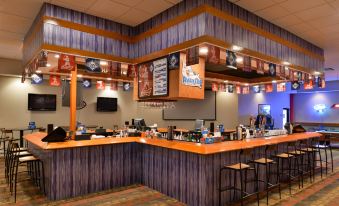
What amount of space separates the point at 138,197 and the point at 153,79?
2397 mm

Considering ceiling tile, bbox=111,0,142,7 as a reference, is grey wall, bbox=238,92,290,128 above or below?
below

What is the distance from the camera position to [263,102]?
46.7ft

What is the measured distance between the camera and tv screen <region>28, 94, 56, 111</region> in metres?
9.11

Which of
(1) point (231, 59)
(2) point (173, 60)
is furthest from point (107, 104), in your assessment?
(1) point (231, 59)

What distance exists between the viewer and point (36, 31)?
4.93m

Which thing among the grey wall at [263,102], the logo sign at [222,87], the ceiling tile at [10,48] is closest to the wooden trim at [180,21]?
the ceiling tile at [10,48]

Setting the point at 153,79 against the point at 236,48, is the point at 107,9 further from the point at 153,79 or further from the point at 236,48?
the point at 236,48

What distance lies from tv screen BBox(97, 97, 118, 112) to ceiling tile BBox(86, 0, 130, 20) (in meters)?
6.23

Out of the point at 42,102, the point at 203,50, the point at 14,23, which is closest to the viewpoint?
the point at 203,50

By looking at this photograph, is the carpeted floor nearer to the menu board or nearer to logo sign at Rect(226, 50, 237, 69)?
the menu board

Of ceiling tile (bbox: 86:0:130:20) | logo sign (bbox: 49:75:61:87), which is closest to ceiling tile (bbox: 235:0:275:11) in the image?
ceiling tile (bbox: 86:0:130:20)

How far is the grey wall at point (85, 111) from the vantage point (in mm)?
8758

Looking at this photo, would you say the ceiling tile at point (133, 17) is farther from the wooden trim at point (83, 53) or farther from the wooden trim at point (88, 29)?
the wooden trim at point (83, 53)

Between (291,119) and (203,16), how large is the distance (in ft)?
44.6
